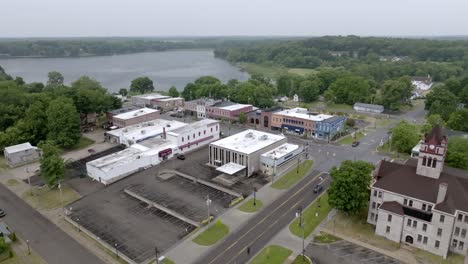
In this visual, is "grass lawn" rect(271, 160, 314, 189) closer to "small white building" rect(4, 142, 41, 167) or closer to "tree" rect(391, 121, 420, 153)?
"tree" rect(391, 121, 420, 153)

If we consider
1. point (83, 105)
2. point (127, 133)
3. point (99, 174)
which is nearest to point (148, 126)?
point (127, 133)

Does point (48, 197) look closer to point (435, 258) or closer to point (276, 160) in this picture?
point (276, 160)

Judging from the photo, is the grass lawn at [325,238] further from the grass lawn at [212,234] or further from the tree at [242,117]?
the tree at [242,117]

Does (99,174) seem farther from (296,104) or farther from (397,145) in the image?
(296,104)

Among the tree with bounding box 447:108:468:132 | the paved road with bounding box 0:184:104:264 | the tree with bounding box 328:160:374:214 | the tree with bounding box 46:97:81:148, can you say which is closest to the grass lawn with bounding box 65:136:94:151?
the tree with bounding box 46:97:81:148

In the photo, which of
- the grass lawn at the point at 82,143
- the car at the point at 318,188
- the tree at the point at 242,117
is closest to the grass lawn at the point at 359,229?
the car at the point at 318,188
